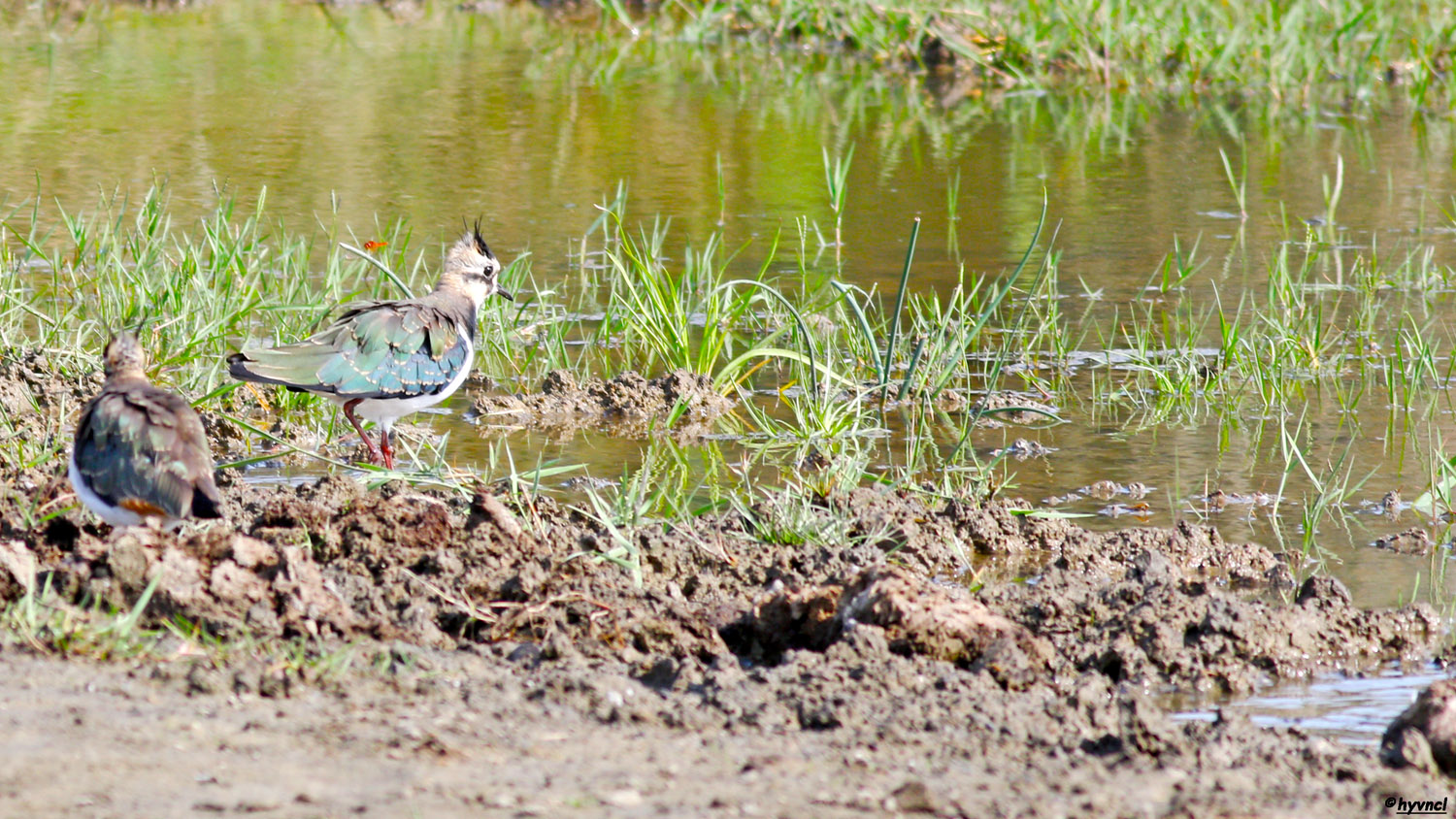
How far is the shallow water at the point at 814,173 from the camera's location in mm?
6277

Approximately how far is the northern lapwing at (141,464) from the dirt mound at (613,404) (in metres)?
2.44

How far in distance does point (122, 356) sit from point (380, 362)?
3.64 feet

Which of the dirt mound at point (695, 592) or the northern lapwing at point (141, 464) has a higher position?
the northern lapwing at point (141, 464)

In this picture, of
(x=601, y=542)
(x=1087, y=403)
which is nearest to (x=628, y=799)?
(x=601, y=542)

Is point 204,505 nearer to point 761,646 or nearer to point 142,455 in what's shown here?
point 142,455

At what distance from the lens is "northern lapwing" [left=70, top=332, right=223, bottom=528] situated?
13.5 ft

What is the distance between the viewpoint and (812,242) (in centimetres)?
926

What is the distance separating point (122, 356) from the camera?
15.4ft

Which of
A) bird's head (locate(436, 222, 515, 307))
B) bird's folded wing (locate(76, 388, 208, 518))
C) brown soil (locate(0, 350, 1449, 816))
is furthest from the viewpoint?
bird's head (locate(436, 222, 515, 307))

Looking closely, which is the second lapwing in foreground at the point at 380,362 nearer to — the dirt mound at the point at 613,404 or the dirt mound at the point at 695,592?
the dirt mound at the point at 613,404

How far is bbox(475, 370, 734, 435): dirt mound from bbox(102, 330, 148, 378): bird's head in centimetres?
208

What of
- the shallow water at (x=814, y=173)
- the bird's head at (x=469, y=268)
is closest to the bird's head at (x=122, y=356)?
the shallow water at (x=814, y=173)

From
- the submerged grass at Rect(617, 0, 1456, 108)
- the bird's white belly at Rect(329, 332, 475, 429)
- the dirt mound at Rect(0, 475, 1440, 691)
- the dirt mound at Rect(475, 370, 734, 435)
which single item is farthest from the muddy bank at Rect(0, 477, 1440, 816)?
the submerged grass at Rect(617, 0, 1456, 108)

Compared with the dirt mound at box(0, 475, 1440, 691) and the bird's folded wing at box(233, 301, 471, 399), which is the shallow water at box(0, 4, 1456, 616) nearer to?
the bird's folded wing at box(233, 301, 471, 399)
